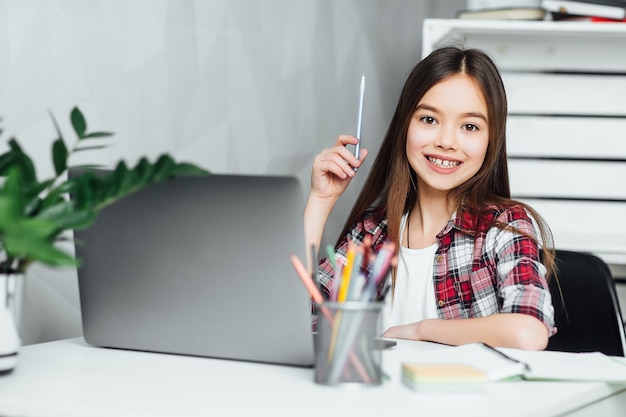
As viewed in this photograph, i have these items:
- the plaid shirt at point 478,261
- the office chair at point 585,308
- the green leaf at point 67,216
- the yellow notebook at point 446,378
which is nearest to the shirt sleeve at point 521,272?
the plaid shirt at point 478,261

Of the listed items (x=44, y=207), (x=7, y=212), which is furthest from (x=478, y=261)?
(x=7, y=212)

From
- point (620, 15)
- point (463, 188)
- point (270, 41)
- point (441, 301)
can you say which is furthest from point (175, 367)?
point (620, 15)

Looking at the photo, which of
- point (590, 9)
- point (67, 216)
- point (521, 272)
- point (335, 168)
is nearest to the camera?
point (67, 216)

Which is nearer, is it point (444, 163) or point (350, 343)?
point (350, 343)

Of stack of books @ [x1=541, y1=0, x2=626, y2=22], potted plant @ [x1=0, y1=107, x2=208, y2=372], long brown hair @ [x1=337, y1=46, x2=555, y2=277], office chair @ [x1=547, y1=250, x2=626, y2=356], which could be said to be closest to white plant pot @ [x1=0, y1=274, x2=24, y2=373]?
potted plant @ [x1=0, y1=107, x2=208, y2=372]

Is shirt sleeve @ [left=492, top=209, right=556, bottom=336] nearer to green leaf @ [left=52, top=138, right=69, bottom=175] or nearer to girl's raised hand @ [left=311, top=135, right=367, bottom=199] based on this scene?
girl's raised hand @ [left=311, top=135, right=367, bottom=199]

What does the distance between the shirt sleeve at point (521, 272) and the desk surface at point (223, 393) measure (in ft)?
1.19

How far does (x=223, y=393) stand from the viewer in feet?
3.01

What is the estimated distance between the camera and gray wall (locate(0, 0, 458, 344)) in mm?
1496

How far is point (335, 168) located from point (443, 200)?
0.88ft

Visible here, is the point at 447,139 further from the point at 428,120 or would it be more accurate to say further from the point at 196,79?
the point at 196,79

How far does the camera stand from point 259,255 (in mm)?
1022

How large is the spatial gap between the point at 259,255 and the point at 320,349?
147mm

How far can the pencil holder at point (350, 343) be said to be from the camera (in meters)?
0.93
